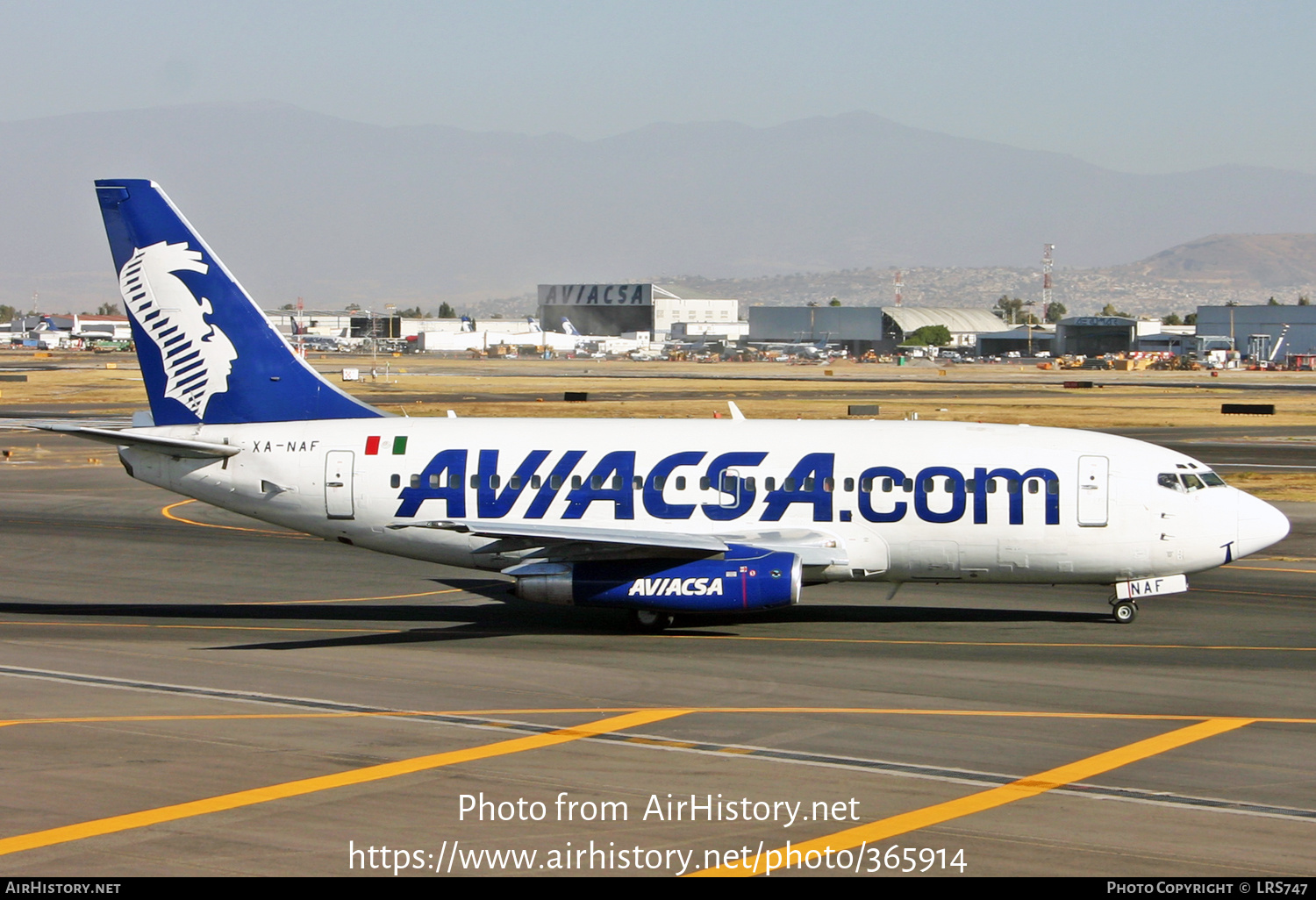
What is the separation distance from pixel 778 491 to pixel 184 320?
575 inches

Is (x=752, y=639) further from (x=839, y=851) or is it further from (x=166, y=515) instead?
(x=166, y=515)

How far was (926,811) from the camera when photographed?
16688 millimetres

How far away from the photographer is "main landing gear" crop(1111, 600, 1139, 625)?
30.7 m

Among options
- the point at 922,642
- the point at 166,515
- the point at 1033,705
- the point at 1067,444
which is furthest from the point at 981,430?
the point at 166,515

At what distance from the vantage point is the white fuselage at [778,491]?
29.9 meters

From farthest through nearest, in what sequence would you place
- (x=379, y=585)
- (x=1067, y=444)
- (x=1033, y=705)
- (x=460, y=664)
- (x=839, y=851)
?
1. (x=379, y=585)
2. (x=1067, y=444)
3. (x=460, y=664)
4. (x=1033, y=705)
5. (x=839, y=851)

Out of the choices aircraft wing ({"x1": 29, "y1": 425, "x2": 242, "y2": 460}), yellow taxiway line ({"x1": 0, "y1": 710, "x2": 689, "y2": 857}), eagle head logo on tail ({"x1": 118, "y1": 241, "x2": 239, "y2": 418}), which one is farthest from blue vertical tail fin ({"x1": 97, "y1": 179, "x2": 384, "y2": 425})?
yellow taxiway line ({"x1": 0, "y1": 710, "x2": 689, "y2": 857})

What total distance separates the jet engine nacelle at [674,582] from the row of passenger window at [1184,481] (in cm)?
870

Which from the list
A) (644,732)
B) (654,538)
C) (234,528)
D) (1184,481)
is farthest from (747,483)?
(234,528)

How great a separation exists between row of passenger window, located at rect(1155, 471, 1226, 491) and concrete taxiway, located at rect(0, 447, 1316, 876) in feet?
10.2

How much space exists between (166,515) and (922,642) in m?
31.6

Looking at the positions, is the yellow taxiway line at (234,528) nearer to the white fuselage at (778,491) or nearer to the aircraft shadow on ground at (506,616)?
the aircraft shadow on ground at (506,616)

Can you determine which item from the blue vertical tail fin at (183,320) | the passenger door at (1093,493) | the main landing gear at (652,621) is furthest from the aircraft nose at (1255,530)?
the blue vertical tail fin at (183,320)

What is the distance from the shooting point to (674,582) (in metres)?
28.3
